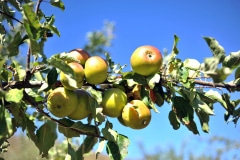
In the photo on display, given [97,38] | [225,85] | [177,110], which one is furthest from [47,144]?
[97,38]

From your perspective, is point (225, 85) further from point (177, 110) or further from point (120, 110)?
point (120, 110)

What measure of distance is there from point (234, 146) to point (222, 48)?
13.3 feet

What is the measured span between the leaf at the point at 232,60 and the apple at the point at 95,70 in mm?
406

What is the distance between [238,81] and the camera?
4.06 feet

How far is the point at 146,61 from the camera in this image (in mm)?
1212

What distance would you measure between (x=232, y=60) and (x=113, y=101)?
16.6 inches

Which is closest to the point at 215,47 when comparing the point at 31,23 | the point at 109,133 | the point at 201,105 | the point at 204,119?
the point at 201,105

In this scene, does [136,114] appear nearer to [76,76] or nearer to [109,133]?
[109,133]

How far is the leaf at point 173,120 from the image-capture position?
1358 millimetres

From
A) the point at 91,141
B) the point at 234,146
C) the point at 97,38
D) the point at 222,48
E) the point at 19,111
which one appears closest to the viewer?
the point at 222,48

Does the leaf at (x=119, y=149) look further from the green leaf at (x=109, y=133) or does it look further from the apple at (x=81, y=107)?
the apple at (x=81, y=107)

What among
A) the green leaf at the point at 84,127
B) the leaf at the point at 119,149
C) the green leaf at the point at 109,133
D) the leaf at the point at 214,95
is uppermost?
the leaf at the point at 214,95

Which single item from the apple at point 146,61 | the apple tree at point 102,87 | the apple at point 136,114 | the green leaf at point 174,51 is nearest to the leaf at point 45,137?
the apple tree at point 102,87

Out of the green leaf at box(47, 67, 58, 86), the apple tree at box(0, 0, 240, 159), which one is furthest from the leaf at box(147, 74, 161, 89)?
the green leaf at box(47, 67, 58, 86)
